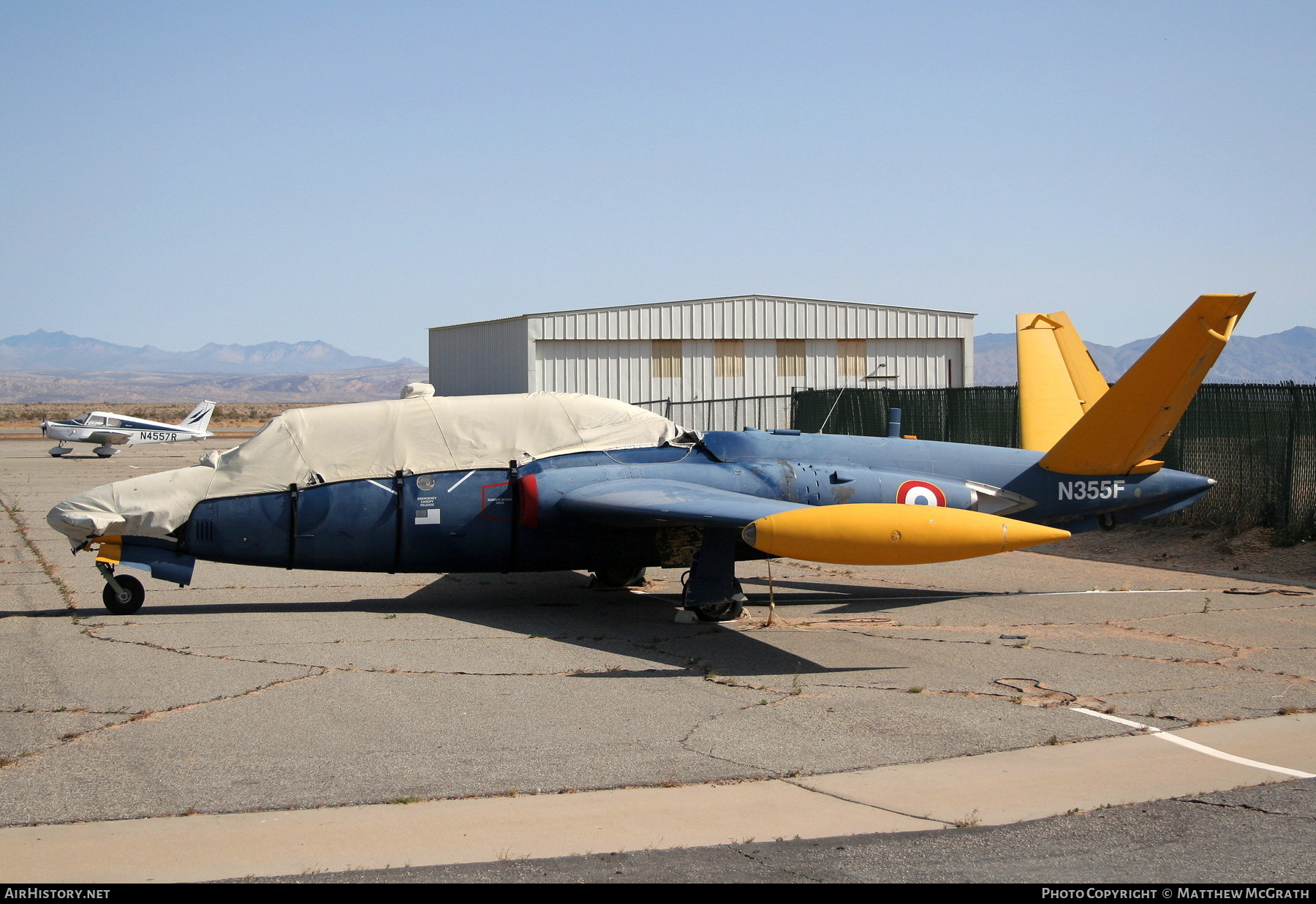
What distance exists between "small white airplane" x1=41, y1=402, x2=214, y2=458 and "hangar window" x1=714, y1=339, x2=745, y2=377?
26.9 metres

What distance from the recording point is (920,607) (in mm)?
11578

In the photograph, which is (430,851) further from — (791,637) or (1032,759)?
(791,637)

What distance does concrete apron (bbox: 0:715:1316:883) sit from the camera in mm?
4785

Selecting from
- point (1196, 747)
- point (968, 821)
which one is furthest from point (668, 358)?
point (968, 821)

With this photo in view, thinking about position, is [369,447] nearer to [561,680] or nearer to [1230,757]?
[561,680]

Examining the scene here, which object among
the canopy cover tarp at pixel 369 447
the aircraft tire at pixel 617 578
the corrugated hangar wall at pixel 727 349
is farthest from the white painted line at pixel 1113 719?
the corrugated hangar wall at pixel 727 349

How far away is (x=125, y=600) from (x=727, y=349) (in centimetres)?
2658

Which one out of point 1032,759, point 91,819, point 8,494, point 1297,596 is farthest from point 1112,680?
point 8,494

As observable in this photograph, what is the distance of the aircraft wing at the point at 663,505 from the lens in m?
9.59

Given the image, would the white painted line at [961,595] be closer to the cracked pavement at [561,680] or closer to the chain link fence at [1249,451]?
the cracked pavement at [561,680]

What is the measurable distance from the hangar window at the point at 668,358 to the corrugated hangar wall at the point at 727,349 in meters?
0.02

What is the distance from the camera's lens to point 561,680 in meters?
8.20

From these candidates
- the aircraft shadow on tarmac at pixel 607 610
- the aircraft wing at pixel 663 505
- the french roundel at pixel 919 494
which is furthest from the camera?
the french roundel at pixel 919 494

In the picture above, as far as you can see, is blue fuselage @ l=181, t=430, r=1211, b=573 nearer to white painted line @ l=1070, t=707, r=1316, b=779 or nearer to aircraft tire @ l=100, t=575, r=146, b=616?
aircraft tire @ l=100, t=575, r=146, b=616
